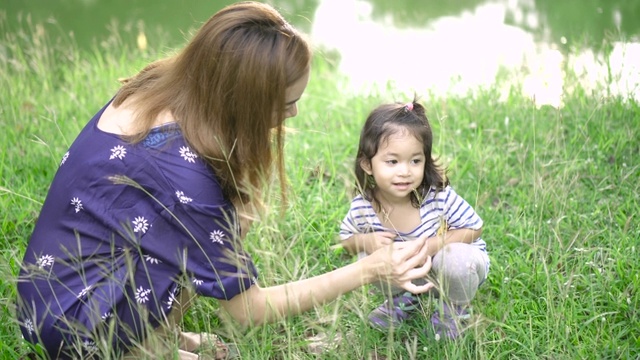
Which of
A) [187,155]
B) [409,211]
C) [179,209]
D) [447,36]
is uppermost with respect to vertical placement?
[447,36]

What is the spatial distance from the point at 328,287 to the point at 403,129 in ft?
1.91

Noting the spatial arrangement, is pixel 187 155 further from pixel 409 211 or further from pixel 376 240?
pixel 409 211

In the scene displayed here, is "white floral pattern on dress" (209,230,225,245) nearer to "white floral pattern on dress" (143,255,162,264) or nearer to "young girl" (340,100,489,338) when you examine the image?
"white floral pattern on dress" (143,255,162,264)

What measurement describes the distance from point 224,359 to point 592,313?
47.1 inches

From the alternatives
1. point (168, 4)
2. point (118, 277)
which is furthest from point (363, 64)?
point (118, 277)

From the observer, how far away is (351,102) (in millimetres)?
4629

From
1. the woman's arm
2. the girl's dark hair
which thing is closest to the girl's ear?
the girl's dark hair

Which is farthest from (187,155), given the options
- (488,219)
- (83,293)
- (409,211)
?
(488,219)

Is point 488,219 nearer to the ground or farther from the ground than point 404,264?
nearer to the ground

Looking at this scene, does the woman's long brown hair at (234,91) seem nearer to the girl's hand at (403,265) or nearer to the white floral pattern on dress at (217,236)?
the white floral pattern on dress at (217,236)

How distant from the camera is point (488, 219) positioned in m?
3.28

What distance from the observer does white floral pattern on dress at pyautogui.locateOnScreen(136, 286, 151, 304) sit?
7.41 feet

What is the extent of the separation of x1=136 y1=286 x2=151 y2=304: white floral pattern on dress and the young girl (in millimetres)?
706

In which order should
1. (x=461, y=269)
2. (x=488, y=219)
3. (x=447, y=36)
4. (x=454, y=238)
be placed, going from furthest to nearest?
(x=447, y=36), (x=488, y=219), (x=454, y=238), (x=461, y=269)
